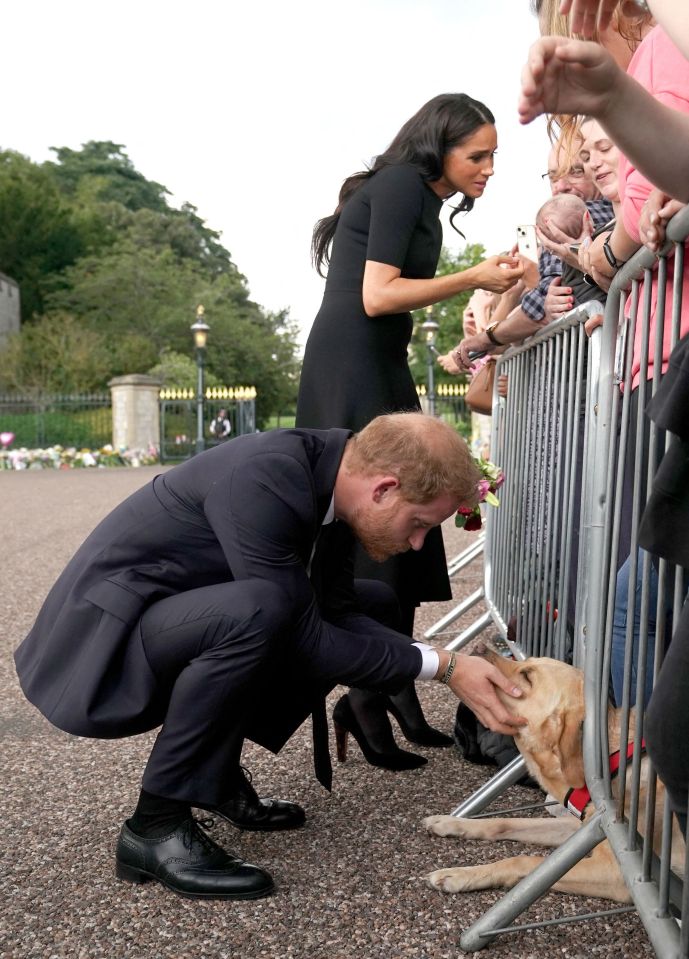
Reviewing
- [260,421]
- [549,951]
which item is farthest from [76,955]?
[260,421]

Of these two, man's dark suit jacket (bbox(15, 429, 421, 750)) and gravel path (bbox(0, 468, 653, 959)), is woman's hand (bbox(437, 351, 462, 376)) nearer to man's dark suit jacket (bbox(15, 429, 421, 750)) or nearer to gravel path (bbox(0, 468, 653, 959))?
gravel path (bbox(0, 468, 653, 959))

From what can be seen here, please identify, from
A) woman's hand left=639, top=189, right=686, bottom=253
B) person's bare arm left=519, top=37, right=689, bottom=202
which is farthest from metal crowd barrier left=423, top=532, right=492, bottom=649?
person's bare arm left=519, top=37, right=689, bottom=202

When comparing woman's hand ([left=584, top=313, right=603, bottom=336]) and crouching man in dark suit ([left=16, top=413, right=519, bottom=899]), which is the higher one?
woman's hand ([left=584, top=313, right=603, bottom=336])

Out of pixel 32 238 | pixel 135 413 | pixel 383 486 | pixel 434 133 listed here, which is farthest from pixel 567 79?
pixel 32 238

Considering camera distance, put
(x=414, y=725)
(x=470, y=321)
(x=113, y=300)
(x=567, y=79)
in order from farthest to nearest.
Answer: (x=113, y=300), (x=470, y=321), (x=414, y=725), (x=567, y=79)

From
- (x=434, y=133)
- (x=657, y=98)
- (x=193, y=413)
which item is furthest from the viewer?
(x=193, y=413)

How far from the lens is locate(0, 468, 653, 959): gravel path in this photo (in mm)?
2529

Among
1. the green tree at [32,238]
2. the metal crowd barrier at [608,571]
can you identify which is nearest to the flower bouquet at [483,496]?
the metal crowd barrier at [608,571]

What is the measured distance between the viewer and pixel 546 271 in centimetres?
431

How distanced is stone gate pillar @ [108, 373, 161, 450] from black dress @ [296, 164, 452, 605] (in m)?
29.0

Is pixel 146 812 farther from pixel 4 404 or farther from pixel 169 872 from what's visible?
pixel 4 404

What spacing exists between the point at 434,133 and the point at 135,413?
2959cm

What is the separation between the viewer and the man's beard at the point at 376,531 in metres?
2.94

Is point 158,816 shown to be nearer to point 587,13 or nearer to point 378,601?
point 378,601
